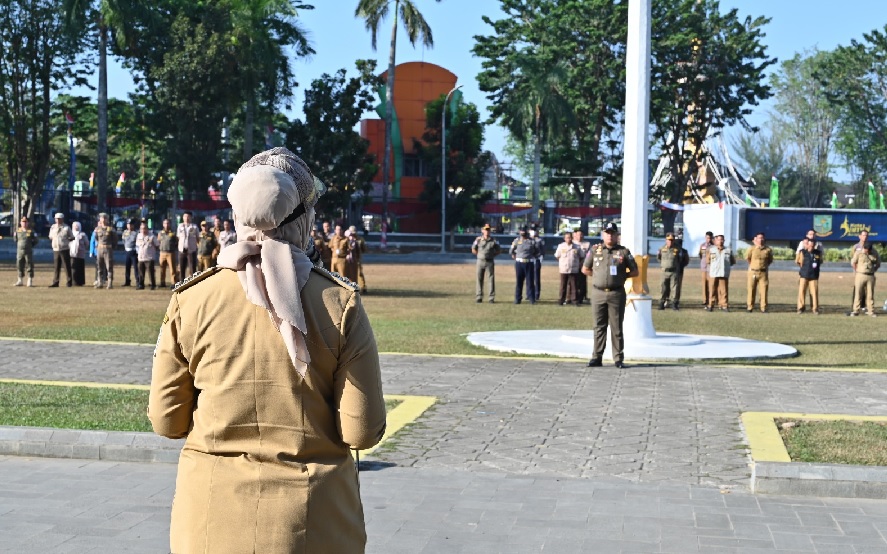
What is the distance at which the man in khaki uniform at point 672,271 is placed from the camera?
25516 millimetres

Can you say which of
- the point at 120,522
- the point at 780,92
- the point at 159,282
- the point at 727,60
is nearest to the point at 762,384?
the point at 120,522

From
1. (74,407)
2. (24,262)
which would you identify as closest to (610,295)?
(74,407)

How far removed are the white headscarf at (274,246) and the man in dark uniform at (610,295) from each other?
37.0 feet

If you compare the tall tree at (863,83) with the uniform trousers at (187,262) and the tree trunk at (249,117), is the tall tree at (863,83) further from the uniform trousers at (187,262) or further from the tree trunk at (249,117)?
the uniform trousers at (187,262)

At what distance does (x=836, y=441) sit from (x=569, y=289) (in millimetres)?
17956

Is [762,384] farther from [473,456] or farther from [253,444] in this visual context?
[253,444]

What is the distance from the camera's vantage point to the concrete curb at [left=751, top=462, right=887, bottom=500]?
739cm

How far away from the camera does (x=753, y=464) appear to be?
7648 mm

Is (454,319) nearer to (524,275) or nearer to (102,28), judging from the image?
(524,275)

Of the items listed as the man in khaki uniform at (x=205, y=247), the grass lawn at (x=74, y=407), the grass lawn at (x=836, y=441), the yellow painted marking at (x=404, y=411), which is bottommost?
the yellow painted marking at (x=404, y=411)

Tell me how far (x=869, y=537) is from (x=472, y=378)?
6.69 m

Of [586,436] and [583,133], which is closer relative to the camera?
[586,436]

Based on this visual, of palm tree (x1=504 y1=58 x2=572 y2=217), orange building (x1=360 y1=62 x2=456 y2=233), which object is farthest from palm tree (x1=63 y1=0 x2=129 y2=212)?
palm tree (x1=504 y1=58 x2=572 y2=217)

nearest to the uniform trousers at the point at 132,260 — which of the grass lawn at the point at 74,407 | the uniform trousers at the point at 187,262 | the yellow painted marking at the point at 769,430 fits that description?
the uniform trousers at the point at 187,262
